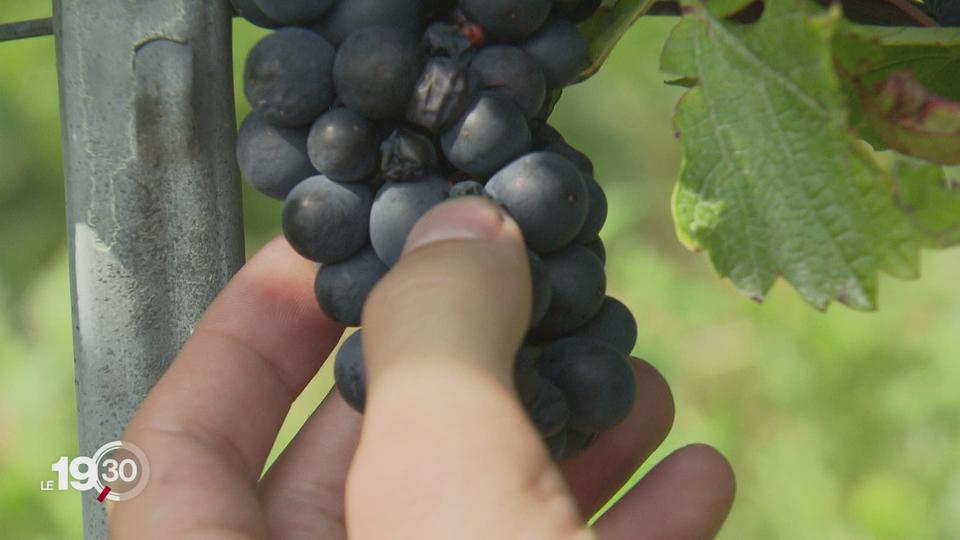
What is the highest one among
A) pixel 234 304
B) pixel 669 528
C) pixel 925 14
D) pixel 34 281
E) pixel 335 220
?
pixel 925 14

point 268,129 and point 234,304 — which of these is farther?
point 234,304

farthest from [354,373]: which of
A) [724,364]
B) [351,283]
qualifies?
[724,364]

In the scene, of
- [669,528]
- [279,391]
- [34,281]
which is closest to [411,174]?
[279,391]

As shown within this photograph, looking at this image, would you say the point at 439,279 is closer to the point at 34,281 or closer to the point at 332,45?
the point at 332,45

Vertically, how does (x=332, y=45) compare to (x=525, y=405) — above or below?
above

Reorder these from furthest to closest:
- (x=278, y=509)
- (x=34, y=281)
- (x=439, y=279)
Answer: (x=34, y=281) < (x=278, y=509) < (x=439, y=279)

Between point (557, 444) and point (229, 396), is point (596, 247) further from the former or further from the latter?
point (229, 396)

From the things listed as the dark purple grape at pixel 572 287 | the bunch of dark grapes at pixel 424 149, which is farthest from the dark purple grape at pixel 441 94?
the dark purple grape at pixel 572 287
